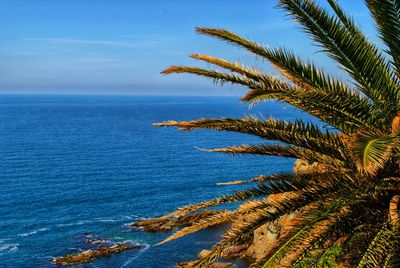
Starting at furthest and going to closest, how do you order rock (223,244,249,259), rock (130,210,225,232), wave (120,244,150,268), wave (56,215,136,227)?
wave (56,215,136,227) < rock (130,210,225,232) < rock (223,244,249,259) < wave (120,244,150,268)

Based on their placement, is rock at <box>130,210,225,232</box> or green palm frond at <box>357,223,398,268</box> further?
rock at <box>130,210,225,232</box>

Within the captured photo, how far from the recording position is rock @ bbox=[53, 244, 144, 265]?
3844cm

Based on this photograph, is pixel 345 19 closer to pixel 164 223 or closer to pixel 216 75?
pixel 216 75

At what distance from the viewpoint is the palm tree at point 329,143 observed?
24.5 ft

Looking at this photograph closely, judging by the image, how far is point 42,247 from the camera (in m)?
41.7

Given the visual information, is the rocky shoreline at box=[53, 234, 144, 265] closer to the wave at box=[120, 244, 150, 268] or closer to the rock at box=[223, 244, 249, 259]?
the wave at box=[120, 244, 150, 268]

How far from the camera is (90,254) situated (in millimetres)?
39750

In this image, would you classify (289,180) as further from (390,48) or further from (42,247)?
(42,247)

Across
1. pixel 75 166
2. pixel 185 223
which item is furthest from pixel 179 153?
pixel 185 223

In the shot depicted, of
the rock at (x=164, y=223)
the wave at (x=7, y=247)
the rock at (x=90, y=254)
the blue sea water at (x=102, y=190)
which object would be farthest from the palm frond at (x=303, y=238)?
the rock at (x=164, y=223)

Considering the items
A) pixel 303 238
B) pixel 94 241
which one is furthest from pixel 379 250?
pixel 94 241

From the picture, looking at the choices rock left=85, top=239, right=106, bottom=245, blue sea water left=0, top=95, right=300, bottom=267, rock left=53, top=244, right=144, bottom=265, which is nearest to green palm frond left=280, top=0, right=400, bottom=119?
blue sea water left=0, top=95, right=300, bottom=267

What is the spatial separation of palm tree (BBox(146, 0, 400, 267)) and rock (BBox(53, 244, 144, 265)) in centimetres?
3244

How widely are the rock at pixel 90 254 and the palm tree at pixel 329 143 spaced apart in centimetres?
3244
